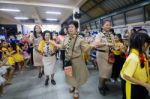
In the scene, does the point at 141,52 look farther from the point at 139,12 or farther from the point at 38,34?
the point at 139,12

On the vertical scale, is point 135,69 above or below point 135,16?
below

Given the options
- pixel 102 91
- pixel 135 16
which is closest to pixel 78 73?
pixel 102 91

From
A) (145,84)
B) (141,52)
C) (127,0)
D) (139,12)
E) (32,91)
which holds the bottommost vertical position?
(32,91)

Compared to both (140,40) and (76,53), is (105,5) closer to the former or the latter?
(76,53)

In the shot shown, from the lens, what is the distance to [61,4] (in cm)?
861

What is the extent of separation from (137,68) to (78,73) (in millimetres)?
1553

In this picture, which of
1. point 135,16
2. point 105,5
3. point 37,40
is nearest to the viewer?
point 37,40

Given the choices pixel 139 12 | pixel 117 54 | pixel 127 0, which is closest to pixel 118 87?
pixel 117 54

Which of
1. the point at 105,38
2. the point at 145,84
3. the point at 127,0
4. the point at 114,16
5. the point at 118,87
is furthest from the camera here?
the point at 114,16

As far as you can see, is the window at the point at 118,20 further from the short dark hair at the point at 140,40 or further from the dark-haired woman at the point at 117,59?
the short dark hair at the point at 140,40

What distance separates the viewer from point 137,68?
161 centimetres

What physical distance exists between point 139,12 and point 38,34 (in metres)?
3.40

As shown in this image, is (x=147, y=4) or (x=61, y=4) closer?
(x=147, y=4)

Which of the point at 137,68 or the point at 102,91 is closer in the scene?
the point at 137,68
